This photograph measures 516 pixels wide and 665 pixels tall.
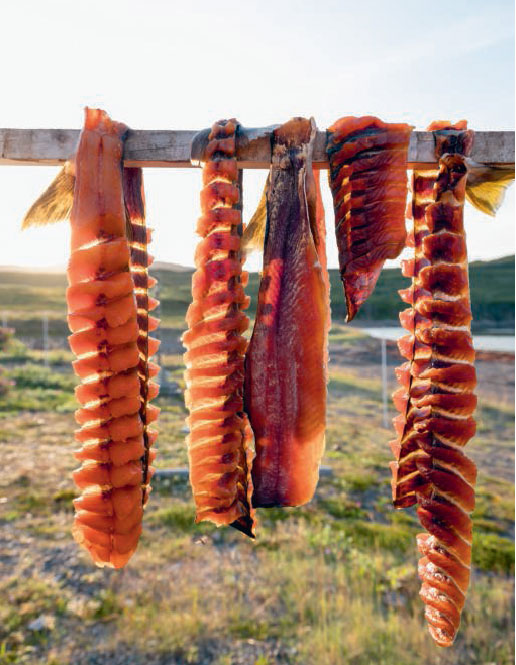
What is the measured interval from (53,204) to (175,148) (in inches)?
30.7

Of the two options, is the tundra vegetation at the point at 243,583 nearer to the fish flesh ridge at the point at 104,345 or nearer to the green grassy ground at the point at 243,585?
the green grassy ground at the point at 243,585

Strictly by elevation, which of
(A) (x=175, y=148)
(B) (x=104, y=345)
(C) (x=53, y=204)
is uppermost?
(A) (x=175, y=148)

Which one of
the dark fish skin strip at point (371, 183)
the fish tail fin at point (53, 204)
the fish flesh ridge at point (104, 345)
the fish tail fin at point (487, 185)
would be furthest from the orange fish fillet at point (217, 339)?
the fish tail fin at point (487, 185)

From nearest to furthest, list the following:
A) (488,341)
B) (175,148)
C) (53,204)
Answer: (175,148) → (53,204) → (488,341)

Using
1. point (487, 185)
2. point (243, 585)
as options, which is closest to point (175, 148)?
point (487, 185)

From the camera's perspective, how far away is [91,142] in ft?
8.36

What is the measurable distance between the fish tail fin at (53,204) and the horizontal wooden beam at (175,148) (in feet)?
0.45

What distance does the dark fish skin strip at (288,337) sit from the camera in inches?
98.1

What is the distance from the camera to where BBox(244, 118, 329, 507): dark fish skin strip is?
2.49 metres

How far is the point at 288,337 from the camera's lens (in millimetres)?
2498

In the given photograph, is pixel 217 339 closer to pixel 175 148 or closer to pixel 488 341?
pixel 175 148

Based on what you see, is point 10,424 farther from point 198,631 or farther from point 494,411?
point 494,411

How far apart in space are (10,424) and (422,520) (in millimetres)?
16770

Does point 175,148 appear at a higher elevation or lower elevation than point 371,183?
higher
